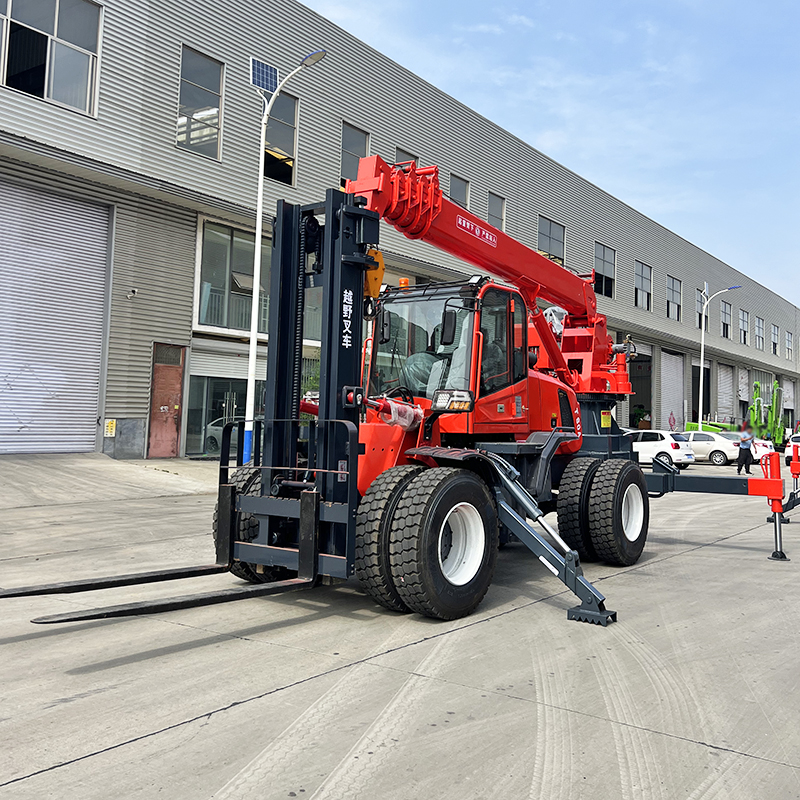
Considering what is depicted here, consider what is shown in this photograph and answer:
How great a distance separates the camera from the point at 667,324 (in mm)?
48844

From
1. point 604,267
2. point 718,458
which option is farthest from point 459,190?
point 718,458

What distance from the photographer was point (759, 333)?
213ft

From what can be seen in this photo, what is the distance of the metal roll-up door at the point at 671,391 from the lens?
47.8m

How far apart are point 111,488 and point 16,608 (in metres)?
10.5

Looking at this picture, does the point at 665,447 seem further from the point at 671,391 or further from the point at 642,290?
the point at 671,391

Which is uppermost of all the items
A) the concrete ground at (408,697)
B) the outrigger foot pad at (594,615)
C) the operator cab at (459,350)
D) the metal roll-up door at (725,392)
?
the metal roll-up door at (725,392)

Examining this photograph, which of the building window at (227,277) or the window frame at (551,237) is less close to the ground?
the window frame at (551,237)

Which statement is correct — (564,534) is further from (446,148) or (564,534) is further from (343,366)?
(446,148)

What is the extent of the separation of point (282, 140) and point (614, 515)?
19.8m

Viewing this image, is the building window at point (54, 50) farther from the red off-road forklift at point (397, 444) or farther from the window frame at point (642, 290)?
the window frame at point (642, 290)

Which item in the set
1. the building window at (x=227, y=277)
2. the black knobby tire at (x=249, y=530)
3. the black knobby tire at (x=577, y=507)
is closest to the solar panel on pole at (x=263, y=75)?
the building window at (x=227, y=277)

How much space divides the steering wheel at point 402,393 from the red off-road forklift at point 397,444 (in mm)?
Answer: 16

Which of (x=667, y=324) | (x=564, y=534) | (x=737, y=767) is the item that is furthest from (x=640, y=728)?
(x=667, y=324)

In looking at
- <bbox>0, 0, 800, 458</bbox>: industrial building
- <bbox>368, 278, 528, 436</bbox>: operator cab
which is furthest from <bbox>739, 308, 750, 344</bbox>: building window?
<bbox>368, 278, 528, 436</bbox>: operator cab
